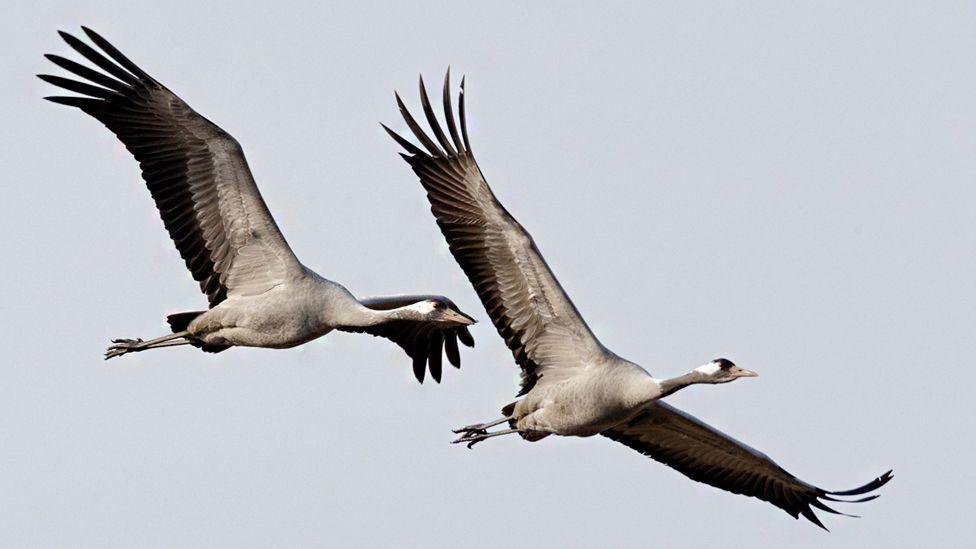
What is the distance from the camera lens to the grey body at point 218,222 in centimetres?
1684

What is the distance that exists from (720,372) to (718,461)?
2.10 m

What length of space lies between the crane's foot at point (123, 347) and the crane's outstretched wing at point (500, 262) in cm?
340

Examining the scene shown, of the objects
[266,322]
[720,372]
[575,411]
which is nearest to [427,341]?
[266,322]

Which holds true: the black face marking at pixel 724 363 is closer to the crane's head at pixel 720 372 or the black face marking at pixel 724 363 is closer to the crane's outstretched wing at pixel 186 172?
the crane's head at pixel 720 372

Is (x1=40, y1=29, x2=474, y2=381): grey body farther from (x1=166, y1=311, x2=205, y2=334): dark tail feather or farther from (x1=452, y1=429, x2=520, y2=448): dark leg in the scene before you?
(x1=452, y1=429, x2=520, y2=448): dark leg

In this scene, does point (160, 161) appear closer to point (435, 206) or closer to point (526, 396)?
point (435, 206)

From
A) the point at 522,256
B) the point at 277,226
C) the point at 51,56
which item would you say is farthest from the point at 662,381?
the point at 51,56

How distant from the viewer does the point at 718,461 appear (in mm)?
17875

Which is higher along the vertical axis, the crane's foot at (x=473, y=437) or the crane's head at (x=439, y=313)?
the crane's head at (x=439, y=313)

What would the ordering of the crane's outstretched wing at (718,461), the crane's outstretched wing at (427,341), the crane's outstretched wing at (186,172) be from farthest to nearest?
the crane's outstretched wing at (427,341) < the crane's outstretched wing at (718,461) < the crane's outstretched wing at (186,172)

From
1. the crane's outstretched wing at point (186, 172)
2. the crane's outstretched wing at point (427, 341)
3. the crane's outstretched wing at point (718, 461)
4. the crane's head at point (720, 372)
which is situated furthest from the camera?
the crane's outstretched wing at point (427, 341)

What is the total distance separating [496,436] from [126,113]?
4659 millimetres

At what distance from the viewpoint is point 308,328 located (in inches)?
666

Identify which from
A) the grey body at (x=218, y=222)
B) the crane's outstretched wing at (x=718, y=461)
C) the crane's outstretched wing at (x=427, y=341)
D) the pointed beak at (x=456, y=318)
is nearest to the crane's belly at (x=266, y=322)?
the grey body at (x=218, y=222)
